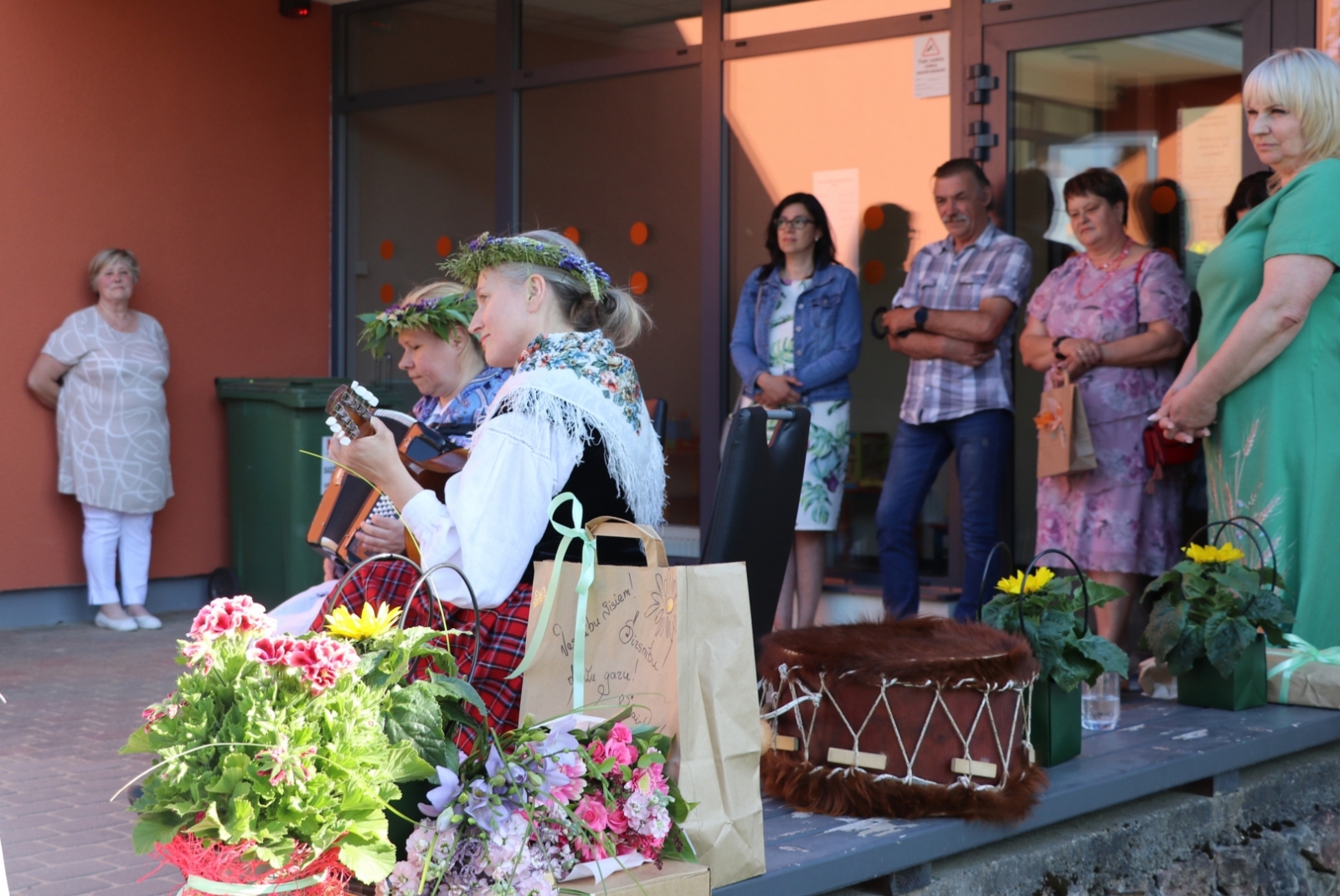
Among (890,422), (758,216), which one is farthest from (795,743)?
(758,216)

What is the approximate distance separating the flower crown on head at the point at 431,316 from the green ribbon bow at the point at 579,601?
2044 mm

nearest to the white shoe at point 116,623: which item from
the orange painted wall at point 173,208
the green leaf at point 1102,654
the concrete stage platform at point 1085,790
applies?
the orange painted wall at point 173,208

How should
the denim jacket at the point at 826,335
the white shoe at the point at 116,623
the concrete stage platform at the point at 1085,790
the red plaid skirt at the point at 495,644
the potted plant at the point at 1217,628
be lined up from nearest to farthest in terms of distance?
the concrete stage platform at the point at 1085,790 → the red plaid skirt at the point at 495,644 → the potted plant at the point at 1217,628 → the denim jacket at the point at 826,335 → the white shoe at the point at 116,623

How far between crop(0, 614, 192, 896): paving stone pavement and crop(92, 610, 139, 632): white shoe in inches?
2.1

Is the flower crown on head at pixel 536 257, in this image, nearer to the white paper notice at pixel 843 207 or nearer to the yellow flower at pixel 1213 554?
the yellow flower at pixel 1213 554

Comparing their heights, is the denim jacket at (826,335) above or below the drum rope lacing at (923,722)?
above

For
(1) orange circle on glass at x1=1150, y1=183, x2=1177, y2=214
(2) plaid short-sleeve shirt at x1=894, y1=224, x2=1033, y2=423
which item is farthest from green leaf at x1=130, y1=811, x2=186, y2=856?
(1) orange circle on glass at x1=1150, y1=183, x2=1177, y2=214

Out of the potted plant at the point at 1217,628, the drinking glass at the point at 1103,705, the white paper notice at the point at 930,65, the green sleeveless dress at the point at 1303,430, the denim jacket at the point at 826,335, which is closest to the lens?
the drinking glass at the point at 1103,705

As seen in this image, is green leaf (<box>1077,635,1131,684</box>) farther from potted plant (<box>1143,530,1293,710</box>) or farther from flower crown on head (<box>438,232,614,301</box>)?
flower crown on head (<box>438,232,614,301</box>)

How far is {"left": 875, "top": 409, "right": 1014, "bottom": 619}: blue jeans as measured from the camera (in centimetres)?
536

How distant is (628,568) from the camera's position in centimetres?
220

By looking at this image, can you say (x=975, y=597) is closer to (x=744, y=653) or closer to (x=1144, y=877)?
(x=1144, y=877)

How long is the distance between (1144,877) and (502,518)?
170cm

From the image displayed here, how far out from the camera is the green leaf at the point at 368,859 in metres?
1.73
